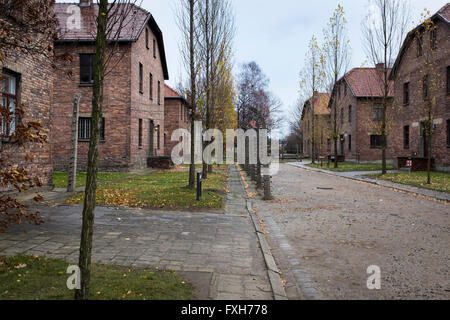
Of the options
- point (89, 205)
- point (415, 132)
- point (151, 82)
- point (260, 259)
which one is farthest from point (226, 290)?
point (415, 132)

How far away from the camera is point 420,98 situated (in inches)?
981

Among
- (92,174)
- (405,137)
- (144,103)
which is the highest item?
(144,103)

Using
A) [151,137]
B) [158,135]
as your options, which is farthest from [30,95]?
[158,135]

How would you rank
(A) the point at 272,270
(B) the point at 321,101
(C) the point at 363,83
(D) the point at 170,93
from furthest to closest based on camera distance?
(C) the point at 363,83
(B) the point at 321,101
(D) the point at 170,93
(A) the point at 272,270

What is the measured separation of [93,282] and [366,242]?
186 inches

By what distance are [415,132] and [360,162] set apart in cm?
1184

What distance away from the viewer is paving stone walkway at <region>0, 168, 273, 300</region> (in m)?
4.46

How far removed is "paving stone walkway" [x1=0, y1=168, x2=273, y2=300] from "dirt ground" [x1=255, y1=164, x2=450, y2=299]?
575 mm

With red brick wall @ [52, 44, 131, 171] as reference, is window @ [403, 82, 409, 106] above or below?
above

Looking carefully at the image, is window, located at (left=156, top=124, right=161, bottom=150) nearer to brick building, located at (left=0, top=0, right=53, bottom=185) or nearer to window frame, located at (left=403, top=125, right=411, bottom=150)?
brick building, located at (left=0, top=0, right=53, bottom=185)

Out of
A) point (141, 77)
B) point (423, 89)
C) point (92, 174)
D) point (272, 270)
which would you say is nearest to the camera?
point (92, 174)

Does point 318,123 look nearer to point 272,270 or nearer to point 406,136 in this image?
point 406,136

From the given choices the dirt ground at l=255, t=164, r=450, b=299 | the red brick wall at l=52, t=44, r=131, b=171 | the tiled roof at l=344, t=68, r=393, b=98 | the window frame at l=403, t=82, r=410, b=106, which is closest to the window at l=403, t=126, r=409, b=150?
the window frame at l=403, t=82, r=410, b=106
